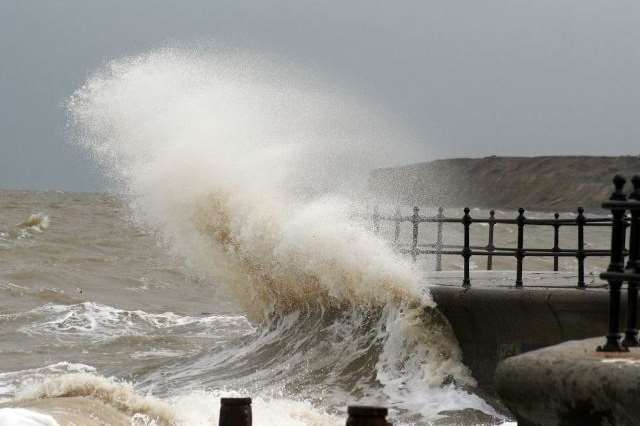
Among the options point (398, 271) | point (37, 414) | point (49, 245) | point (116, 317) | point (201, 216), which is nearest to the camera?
point (37, 414)

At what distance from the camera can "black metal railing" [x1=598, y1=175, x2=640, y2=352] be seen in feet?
15.8

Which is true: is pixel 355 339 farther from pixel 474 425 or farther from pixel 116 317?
pixel 116 317

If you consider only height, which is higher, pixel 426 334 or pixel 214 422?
pixel 426 334

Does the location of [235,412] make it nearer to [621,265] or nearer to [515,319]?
[621,265]

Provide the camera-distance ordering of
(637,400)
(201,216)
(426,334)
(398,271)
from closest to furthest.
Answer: (637,400)
(426,334)
(398,271)
(201,216)

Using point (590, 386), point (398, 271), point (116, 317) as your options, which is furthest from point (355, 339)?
point (116, 317)

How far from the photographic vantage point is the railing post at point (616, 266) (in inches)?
188

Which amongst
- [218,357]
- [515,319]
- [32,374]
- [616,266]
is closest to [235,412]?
[616,266]

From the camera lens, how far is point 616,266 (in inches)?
196

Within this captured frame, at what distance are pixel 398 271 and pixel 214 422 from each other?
270 cm

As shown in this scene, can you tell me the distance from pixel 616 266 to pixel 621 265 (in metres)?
0.02

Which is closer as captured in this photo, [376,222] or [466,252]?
[466,252]

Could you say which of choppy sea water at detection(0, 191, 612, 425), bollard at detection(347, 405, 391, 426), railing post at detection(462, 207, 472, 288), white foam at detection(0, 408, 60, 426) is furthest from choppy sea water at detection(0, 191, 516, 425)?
bollard at detection(347, 405, 391, 426)

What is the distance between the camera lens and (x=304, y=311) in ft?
40.0
